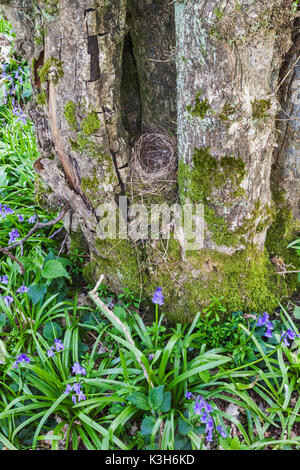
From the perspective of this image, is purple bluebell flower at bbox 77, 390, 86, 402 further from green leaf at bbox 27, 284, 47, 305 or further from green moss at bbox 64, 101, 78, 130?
green moss at bbox 64, 101, 78, 130

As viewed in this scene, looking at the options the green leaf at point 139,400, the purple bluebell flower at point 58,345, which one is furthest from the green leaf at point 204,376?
the purple bluebell flower at point 58,345

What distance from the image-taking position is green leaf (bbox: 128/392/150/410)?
180cm

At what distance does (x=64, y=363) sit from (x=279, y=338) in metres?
1.30

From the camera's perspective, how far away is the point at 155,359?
1.95 metres

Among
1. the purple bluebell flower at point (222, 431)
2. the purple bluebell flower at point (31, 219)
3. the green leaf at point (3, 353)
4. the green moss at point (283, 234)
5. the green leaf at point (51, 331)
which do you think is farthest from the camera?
the purple bluebell flower at point (31, 219)

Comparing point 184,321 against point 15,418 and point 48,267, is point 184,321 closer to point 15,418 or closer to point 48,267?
point 48,267

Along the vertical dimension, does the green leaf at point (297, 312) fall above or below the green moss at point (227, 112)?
below

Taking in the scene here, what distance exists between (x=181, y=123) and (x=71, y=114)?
2.11 ft

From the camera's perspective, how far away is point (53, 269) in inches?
91.8

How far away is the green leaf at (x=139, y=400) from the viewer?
180 cm

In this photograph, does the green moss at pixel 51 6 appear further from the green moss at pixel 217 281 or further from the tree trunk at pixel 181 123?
the green moss at pixel 217 281

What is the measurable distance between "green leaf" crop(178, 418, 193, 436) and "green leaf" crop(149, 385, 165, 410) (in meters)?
0.15

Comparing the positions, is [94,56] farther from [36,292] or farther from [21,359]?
[21,359]

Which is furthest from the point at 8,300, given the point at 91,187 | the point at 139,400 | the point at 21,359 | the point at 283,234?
the point at 283,234
